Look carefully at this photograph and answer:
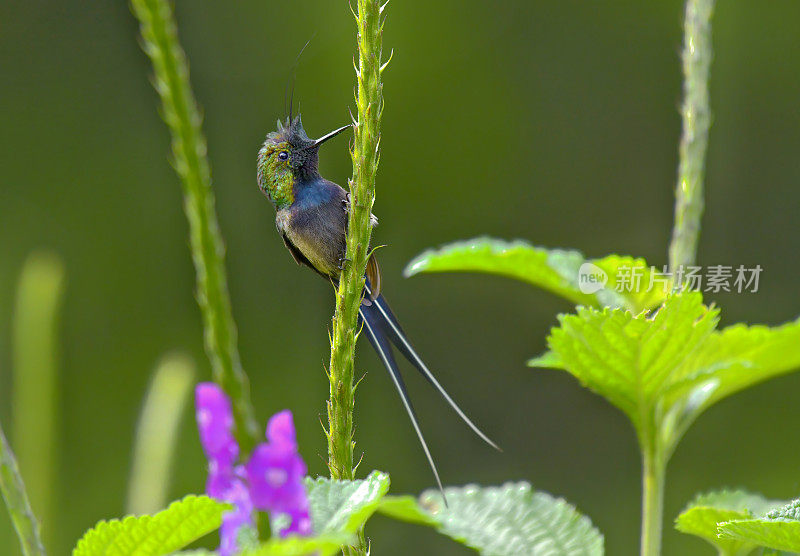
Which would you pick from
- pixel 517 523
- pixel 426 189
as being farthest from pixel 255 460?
pixel 426 189

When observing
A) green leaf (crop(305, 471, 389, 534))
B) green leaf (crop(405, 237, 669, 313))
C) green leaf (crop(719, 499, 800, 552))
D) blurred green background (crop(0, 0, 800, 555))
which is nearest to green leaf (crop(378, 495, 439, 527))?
green leaf (crop(305, 471, 389, 534))

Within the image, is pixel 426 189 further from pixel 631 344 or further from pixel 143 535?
pixel 143 535

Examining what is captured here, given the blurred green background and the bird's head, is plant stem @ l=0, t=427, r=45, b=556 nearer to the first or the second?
the bird's head

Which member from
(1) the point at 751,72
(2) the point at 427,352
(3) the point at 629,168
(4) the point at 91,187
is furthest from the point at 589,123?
(4) the point at 91,187
